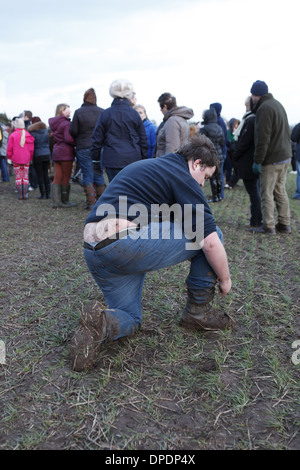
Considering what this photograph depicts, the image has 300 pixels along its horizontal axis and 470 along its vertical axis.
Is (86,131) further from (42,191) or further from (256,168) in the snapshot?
(256,168)

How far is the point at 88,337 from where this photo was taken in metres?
2.46

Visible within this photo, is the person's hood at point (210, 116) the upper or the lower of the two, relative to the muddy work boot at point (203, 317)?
upper

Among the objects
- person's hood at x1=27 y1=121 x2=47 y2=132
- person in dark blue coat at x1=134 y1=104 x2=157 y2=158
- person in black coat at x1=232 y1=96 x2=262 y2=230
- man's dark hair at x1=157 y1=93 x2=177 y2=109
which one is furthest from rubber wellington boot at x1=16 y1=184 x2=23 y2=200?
person in black coat at x1=232 y1=96 x2=262 y2=230

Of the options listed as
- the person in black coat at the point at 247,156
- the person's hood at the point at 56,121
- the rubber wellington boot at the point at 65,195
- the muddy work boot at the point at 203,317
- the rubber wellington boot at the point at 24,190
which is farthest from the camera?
the rubber wellington boot at the point at 24,190

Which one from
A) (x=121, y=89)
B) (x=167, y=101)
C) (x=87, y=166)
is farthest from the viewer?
(x=87, y=166)

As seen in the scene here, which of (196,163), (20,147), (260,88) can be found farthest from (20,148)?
(196,163)

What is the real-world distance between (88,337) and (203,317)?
0.88m

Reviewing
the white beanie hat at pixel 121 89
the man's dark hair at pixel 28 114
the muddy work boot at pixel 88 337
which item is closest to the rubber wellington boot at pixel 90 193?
the white beanie hat at pixel 121 89

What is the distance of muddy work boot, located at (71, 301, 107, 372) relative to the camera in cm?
244

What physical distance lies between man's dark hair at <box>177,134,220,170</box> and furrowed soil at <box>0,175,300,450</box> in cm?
115

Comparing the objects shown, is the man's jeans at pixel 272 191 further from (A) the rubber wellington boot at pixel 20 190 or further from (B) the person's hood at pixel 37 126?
(A) the rubber wellington boot at pixel 20 190

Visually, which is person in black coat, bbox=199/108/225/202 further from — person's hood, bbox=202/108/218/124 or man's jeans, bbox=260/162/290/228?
man's jeans, bbox=260/162/290/228

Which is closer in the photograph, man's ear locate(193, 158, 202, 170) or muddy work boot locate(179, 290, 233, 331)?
man's ear locate(193, 158, 202, 170)

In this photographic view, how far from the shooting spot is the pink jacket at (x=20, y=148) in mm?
9672
